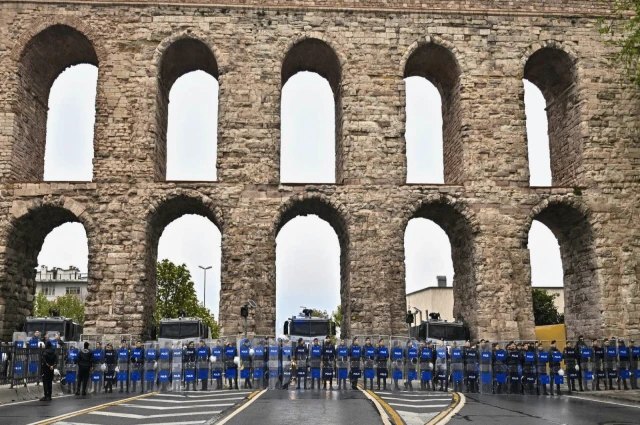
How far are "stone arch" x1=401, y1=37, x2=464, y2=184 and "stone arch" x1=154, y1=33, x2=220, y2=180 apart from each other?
817 centimetres

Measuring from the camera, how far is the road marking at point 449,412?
463 inches

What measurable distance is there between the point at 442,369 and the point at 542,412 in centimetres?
756

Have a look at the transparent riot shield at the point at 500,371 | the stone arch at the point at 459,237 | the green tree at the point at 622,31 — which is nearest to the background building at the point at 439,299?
the stone arch at the point at 459,237

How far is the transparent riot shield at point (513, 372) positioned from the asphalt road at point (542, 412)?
2.63 metres

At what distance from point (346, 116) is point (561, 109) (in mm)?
9645

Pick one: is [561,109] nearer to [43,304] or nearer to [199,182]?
[199,182]

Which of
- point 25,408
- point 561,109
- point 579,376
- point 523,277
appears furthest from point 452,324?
point 25,408

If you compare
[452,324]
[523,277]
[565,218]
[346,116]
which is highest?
[346,116]

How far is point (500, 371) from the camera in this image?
20.8 metres

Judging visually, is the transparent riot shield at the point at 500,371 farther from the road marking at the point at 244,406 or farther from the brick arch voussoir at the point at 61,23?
the brick arch voussoir at the point at 61,23

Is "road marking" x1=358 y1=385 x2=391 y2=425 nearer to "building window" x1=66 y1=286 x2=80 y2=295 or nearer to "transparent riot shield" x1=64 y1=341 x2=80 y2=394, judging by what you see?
"transparent riot shield" x1=64 y1=341 x2=80 y2=394

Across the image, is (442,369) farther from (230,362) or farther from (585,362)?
(230,362)

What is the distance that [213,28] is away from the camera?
93.1 feet

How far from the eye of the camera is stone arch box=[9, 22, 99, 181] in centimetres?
2758
